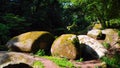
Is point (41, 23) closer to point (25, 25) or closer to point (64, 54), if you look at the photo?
point (25, 25)

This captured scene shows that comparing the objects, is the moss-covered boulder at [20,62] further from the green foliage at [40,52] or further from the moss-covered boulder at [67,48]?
the moss-covered boulder at [67,48]

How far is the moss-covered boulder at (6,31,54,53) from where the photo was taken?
61.0ft

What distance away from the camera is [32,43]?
60.7 ft

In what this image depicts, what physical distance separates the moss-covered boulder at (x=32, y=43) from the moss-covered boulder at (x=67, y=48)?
31.8 inches

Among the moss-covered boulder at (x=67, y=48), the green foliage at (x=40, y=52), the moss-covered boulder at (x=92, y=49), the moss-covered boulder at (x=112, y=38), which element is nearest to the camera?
the moss-covered boulder at (x=67, y=48)

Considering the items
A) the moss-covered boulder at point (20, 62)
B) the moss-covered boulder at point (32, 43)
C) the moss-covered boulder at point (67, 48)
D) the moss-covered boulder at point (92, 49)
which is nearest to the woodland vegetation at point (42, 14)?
the moss-covered boulder at point (32, 43)

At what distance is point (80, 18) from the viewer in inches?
1821

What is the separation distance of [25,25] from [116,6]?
9052 mm

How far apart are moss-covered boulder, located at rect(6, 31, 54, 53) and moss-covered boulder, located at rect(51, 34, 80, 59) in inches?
31.8

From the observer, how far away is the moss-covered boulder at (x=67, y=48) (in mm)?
18125

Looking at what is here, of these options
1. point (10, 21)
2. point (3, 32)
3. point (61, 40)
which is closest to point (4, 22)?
point (10, 21)

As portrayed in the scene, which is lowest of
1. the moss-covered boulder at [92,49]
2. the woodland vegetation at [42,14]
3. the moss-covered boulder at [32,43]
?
the moss-covered boulder at [92,49]

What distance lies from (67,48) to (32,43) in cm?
235

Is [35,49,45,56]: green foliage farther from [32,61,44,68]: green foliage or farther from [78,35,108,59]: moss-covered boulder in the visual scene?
[78,35,108,59]: moss-covered boulder
